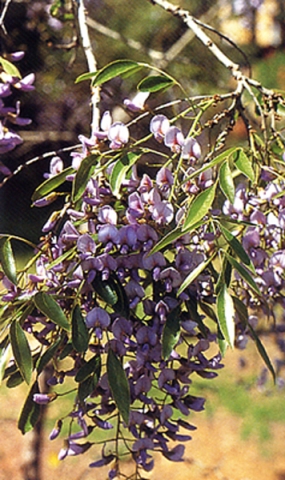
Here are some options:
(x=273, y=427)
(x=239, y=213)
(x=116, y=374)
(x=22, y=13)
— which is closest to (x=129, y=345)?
(x=116, y=374)

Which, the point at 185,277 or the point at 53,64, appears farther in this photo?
the point at 53,64

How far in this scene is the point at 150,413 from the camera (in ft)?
1.85

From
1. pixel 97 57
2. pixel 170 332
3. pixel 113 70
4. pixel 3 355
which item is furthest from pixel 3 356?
pixel 97 57

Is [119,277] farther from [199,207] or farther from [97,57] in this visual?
[97,57]

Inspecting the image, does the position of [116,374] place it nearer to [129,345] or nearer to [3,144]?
[129,345]

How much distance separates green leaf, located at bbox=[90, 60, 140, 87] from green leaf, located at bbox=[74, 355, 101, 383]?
0.21 meters

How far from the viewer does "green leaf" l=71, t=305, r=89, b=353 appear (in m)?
0.43

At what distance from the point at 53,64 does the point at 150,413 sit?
3.88 ft

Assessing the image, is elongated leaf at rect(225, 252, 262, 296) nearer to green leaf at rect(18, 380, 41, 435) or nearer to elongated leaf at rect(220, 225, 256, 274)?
elongated leaf at rect(220, 225, 256, 274)

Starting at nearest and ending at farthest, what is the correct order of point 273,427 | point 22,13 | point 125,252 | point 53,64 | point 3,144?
point 125,252
point 3,144
point 22,13
point 53,64
point 273,427

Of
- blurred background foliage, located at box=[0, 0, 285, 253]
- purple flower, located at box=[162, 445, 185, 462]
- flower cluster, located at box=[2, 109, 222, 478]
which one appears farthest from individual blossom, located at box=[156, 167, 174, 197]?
blurred background foliage, located at box=[0, 0, 285, 253]

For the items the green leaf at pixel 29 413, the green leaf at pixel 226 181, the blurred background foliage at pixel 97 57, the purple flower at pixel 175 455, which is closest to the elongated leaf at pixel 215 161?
the green leaf at pixel 226 181

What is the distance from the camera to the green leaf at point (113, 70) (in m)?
0.51

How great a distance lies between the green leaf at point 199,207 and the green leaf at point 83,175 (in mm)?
74
